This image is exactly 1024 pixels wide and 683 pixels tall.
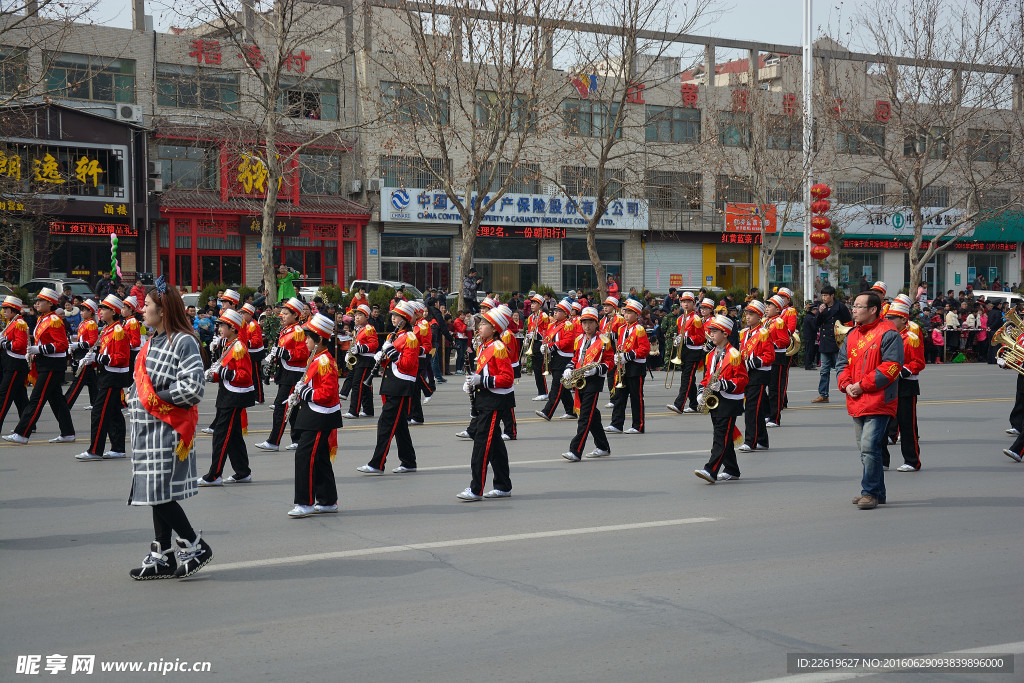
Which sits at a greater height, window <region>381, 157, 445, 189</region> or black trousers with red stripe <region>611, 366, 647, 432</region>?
window <region>381, 157, 445, 189</region>

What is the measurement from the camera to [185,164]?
38000mm

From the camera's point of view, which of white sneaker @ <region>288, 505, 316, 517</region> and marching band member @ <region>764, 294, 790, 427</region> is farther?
marching band member @ <region>764, 294, 790, 427</region>

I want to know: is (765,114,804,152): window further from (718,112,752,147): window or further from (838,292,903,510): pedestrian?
(838,292,903,510): pedestrian

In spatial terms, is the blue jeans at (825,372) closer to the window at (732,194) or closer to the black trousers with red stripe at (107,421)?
the black trousers with red stripe at (107,421)

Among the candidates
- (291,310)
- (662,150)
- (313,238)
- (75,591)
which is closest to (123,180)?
(313,238)

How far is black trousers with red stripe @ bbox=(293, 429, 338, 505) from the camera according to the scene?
324 inches

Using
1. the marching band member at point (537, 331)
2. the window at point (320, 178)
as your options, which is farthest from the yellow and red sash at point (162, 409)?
the window at point (320, 178)

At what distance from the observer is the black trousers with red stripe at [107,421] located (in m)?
11.3

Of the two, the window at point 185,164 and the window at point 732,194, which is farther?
the window at point 732,194

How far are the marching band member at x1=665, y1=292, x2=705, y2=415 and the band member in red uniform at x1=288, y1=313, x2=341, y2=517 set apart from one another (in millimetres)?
8652

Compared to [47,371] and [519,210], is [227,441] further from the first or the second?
[519,210]

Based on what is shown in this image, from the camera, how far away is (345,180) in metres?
41.8

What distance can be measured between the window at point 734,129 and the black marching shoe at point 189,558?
3748 centimetres

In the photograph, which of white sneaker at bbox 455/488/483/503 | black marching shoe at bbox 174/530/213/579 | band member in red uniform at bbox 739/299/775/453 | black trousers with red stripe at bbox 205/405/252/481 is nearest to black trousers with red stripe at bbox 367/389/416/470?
black trousers with red stripe at bbox 205/405/252/481
